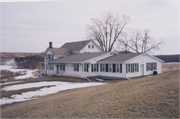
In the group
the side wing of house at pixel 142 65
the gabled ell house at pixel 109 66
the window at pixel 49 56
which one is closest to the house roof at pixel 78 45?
the window at pixel 49 56

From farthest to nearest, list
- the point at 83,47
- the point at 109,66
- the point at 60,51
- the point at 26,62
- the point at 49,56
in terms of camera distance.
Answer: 1. the point at 26,62
2. the point at 49,56
3. the point at 60,51
4. the point at 83,47
5. the point at 109,66

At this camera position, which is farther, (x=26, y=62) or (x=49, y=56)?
(x=26, y=62)

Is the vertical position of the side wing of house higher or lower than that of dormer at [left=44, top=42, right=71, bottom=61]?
lower

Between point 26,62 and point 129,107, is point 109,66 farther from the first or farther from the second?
point 26,62

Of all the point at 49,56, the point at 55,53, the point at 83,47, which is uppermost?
the point at 83,47

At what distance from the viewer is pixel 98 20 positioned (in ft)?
164

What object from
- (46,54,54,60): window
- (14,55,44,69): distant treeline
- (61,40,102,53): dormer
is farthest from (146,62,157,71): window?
(14,55,44,69): distant treeline

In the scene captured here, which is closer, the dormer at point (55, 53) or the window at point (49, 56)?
the dormer at point (55, 53)

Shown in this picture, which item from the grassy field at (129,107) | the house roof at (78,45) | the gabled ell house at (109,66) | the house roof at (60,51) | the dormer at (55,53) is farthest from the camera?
the house roof at (78,45)

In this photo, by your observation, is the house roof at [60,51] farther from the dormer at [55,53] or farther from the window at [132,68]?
the window at [132,68]

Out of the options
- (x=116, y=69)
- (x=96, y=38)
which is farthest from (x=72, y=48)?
(x=116, y=69)

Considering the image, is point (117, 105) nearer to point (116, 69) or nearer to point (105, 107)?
point (105, 107)

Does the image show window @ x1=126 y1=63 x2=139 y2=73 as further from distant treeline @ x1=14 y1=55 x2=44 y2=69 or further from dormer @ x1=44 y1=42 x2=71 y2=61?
distant treeline @ x1=14 y1=55 x2=44 y2=69

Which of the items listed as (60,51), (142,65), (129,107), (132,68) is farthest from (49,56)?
(129,107)
